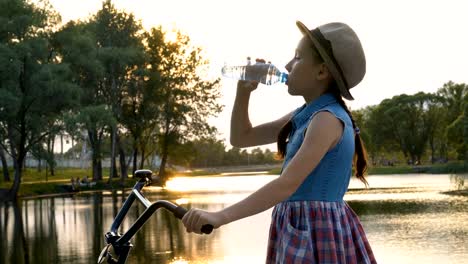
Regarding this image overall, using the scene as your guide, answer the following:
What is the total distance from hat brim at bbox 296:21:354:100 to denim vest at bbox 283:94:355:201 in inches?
1.9

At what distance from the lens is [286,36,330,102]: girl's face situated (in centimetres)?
256

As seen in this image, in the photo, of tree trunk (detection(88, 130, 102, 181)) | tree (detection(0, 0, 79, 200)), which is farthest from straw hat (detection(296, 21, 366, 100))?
tree trunk (detection(88, 130, 102, 181))

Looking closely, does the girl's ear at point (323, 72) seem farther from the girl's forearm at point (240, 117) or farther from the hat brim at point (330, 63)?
the girl's forearm at point (240, 117)

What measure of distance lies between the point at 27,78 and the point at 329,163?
4200 cm

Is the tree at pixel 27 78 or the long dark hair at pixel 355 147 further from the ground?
the tree at pixel 27 78

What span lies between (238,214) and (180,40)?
212 ft

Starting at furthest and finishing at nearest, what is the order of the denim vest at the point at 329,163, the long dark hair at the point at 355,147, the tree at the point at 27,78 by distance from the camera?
the tree at the point at 27,78, the long dark hair at the point at 355,147, the denim vest at the point at 329,163

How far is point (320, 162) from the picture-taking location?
246cm

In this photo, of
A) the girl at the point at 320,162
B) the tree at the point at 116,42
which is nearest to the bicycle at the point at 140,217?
the girl at the point at 320,162

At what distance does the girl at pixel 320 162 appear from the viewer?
2.34 metres

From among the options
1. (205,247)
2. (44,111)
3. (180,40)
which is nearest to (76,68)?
(44,111)

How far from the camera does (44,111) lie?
44.6 m

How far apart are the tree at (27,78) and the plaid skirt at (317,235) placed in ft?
129

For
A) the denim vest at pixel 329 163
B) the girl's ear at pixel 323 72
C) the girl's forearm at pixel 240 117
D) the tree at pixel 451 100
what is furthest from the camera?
the tree at pixel 451 100
